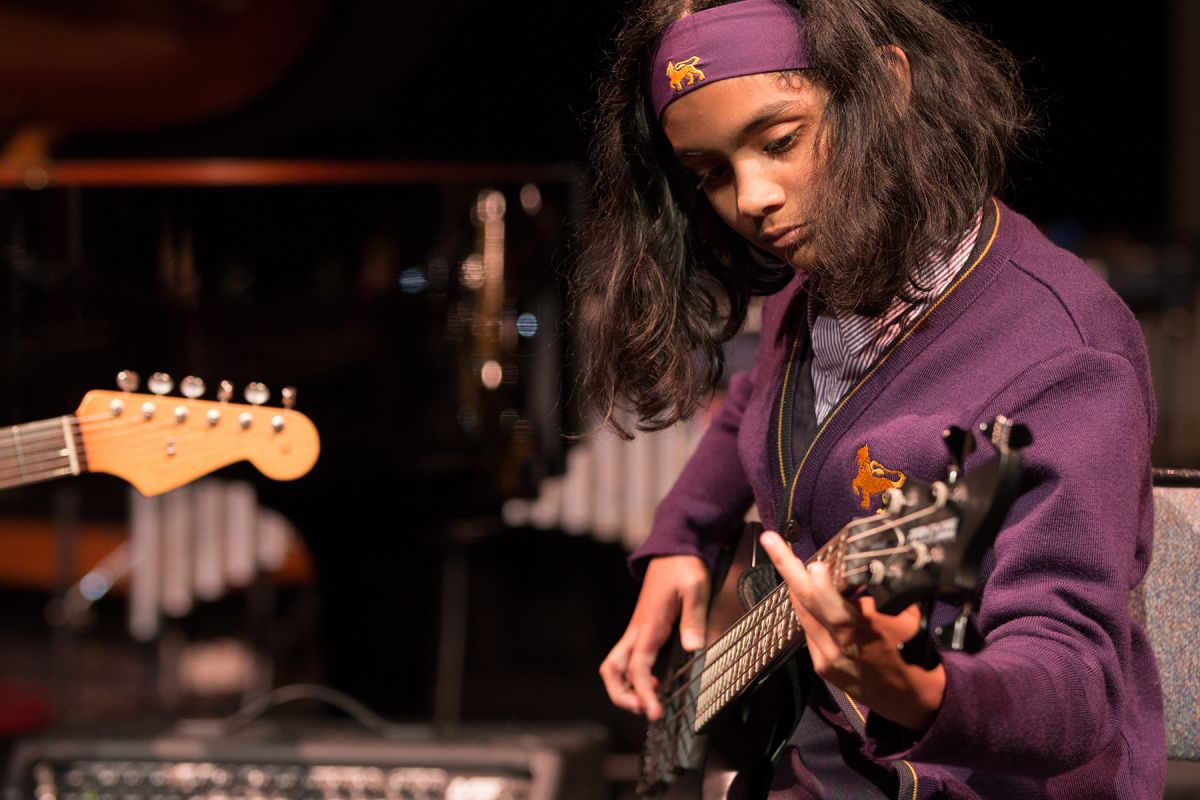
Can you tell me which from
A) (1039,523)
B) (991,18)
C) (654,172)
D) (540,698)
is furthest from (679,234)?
(991,18)

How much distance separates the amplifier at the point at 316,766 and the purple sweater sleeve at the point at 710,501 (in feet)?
1.24

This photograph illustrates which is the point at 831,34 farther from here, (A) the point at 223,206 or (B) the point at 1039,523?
(A) the point at 223,206

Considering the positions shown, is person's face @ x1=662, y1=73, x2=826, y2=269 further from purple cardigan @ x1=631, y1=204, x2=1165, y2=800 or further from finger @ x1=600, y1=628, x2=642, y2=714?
finger @ x1=600, y1=628, x2=642, y2=714

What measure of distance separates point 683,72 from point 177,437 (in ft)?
2.71

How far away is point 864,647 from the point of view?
1.10m

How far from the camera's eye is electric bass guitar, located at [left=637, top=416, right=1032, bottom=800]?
1.05 meters

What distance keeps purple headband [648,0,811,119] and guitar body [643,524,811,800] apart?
562 mm

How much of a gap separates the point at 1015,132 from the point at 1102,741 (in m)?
0.69

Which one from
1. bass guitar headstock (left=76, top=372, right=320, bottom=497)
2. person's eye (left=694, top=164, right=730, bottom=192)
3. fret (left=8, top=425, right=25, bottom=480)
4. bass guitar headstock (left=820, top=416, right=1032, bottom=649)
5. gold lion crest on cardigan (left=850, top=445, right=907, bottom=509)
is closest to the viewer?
bass guitar headstock (left=820, top=416, right=1032, bottom=649)

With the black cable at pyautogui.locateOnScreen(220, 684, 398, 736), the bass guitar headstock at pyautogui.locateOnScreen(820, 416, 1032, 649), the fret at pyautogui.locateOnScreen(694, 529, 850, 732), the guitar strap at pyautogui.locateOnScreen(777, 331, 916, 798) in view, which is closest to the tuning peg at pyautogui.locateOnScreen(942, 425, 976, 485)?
the bass guitar headstock at pyautogui.locateOnScreen(820, 416, 1032, 649)

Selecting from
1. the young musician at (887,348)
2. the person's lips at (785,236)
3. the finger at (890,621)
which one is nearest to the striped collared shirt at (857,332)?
the young musician at (887,348)

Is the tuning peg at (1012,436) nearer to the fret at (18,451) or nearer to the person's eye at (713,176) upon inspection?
the person's eye at (713,176)

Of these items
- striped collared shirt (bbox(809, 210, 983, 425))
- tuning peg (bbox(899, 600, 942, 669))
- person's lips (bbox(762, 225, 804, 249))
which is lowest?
tuning peg (bbox(899, 600, 942, 669))

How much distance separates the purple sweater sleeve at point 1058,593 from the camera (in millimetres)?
1140
